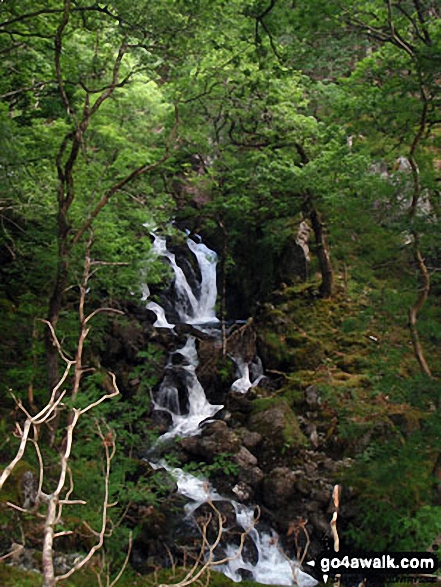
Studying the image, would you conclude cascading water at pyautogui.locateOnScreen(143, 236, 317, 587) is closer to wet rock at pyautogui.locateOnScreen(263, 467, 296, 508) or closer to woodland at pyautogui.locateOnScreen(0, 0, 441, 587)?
woodland at pyautogui.locateOnScreen(0, 0, 441, 587)

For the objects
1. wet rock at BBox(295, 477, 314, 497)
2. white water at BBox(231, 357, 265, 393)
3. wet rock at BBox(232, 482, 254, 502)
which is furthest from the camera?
white water at BBox(231, 357, 265, 393)

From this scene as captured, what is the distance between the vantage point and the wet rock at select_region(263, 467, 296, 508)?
28.3 ft

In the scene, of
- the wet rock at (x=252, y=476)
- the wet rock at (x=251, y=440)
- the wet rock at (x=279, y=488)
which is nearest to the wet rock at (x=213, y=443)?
the wet rock at (x=251, y=440)

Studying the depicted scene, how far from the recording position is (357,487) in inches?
323

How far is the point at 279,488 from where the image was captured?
8.70 m

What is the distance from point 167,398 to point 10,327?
436 centimetres

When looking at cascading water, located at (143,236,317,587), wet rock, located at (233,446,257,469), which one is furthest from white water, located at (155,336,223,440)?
wet rock, located at (233,446,257,469)

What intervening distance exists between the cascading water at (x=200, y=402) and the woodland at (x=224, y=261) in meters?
0.27

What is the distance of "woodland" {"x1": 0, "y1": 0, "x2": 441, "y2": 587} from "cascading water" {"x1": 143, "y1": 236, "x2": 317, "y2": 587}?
269mm

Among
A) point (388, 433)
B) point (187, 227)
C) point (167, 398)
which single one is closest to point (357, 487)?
point (388, 433)

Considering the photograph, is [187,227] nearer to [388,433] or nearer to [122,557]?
[388,433]

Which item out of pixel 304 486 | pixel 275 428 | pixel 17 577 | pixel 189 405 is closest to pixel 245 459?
pixel 275 428

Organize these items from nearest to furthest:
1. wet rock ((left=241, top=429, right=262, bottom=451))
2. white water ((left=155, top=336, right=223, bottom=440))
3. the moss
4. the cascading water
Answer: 1. the moss
2. the cascading water
3. wet rock ((left=241, top=429, right=262, bottom=451))
4. white water ((left=155, top=336, right=223, bottom=440))

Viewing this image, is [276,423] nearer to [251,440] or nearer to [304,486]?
[251,440]
